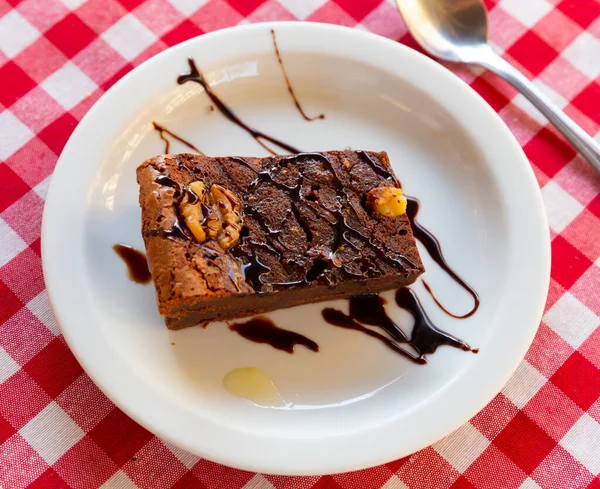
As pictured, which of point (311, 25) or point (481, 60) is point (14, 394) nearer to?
point (311, 25)

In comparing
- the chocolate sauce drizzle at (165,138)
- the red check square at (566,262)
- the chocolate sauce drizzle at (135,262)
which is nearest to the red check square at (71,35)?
the chocolate sauce drizzle at (165,138)

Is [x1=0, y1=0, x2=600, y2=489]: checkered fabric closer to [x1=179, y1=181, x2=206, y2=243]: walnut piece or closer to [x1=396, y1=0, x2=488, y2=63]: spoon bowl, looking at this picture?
[x1=396, y1=0, x2=488, y2=63]: spoon bowl

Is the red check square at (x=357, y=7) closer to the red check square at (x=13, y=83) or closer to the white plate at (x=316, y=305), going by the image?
the white plate at (x=316, y=305)

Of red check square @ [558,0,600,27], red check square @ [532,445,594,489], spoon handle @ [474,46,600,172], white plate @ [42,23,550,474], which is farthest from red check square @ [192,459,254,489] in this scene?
red check square @ [558,0,600,27]

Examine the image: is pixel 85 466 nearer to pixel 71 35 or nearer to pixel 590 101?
pixel 71 35

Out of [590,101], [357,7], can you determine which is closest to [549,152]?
[590,101]

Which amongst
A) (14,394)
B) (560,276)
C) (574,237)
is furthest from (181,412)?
(574,237)
